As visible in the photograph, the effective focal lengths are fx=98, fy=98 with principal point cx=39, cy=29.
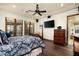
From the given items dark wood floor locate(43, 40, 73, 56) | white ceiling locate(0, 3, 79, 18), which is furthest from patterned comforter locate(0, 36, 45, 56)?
white ceiling locate(0, 3, 79, 18)

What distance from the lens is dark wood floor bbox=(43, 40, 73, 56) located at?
1.54 meters

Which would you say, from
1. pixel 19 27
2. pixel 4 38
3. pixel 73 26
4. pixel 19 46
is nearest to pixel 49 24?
pixel 73 26

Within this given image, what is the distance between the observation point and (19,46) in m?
1.50

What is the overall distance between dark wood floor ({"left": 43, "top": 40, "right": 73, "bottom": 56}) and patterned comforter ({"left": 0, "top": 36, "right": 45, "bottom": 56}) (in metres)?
0.16

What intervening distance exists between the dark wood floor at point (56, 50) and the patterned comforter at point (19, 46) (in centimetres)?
16

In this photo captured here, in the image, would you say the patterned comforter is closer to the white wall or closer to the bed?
the bed

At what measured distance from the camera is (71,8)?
154cm

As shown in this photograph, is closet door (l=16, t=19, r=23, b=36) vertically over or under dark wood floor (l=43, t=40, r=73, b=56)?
over

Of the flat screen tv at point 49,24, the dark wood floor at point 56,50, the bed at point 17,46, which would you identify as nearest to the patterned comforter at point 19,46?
the bed at point 17,46

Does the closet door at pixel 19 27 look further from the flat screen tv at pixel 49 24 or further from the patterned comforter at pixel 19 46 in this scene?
the flat screen tv at pixel 49 24

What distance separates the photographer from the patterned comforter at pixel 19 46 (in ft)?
4.52

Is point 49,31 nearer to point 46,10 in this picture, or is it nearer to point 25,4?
point 46,10

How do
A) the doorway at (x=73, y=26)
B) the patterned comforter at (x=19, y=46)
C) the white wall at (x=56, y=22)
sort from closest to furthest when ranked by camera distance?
the patterned comforter at (x=19, y=46) → the doorway at (x=73, y=26) → the white wall at (x=56, y=22)

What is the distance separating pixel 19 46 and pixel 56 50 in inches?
27.3
